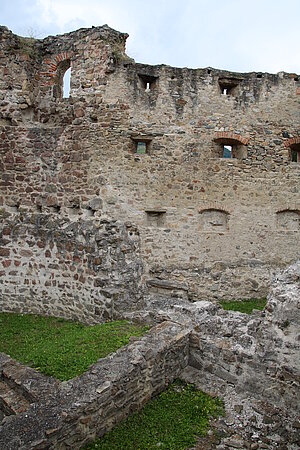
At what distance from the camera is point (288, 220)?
10781 mm

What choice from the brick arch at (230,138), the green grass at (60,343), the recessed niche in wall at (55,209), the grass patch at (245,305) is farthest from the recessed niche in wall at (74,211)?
the grass patch at (245,305)

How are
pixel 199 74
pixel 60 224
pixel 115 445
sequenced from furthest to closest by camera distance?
pixel 199 74 → pixel 60 224 → pixel 115 445

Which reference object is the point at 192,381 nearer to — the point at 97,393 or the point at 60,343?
the point at 97,393

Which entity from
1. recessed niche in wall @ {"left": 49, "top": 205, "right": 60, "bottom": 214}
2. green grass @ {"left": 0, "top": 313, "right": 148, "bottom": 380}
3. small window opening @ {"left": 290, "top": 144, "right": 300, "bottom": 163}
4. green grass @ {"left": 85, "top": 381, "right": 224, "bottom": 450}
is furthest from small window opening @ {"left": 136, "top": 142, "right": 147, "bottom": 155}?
green grass @ {"left": 85, "top": 381, "right": 224, "bottom": 450}

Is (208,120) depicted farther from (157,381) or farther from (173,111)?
(157,381)

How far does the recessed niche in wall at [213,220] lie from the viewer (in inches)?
408

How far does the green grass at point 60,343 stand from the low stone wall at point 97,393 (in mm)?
240

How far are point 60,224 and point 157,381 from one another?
15.7 feet

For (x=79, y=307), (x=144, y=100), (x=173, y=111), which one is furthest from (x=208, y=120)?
(x=79, y=307)

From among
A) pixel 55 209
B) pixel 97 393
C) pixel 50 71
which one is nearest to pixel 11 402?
pixel 97 393

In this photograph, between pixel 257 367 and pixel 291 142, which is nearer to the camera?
pixel 257 367

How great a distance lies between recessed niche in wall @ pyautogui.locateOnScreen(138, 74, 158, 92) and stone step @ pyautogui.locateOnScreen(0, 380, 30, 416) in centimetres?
823

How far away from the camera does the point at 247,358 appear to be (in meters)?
5.08

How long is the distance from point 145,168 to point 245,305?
473cm
